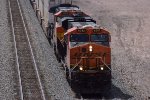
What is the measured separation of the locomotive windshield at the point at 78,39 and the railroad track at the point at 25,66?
303 centimetres

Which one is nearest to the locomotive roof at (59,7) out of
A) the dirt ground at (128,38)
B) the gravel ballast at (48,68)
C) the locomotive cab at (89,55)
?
the gravel ballast at (48,68)

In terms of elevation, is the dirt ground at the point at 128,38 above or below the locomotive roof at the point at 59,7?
below

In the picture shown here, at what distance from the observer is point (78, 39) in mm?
21438

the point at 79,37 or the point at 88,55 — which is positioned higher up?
the point at 79,37

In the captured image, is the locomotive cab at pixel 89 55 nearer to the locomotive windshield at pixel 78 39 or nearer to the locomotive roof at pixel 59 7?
the locomotive windshield at pixel 78 39

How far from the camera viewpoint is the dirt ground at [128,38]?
23750 millimetres

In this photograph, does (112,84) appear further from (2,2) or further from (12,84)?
(2,2)

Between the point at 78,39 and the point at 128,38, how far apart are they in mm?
16100

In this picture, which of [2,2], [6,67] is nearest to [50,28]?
[6,67]

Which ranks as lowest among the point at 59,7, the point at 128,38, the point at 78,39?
the point at 128,38

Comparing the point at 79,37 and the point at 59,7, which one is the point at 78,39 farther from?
the point at 59,7

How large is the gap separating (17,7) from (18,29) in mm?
10974

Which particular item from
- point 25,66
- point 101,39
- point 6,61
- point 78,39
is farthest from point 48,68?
point 101,39

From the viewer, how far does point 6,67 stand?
25688 millimetres
